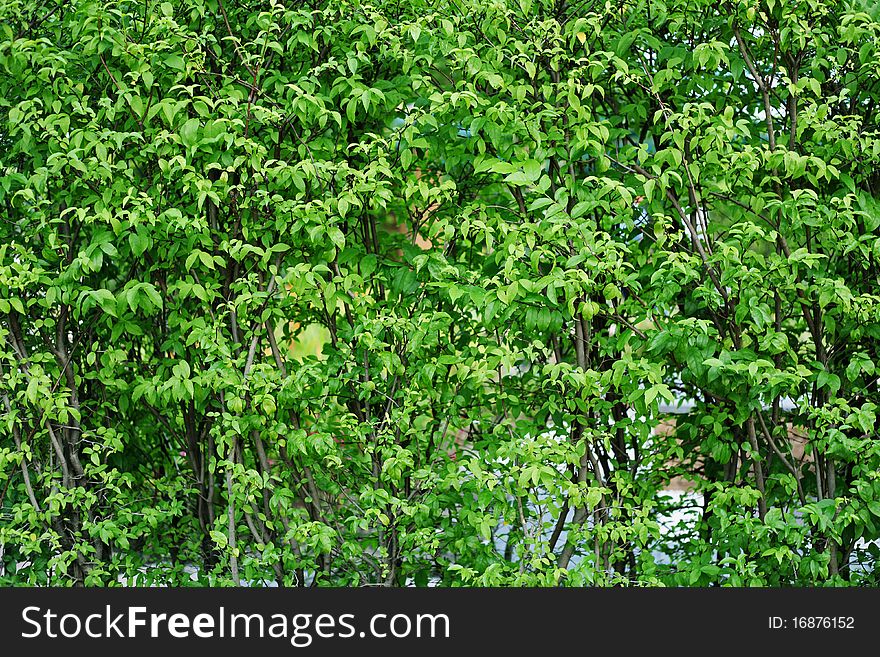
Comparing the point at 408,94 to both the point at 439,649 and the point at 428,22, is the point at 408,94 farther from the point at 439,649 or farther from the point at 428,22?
the point at 439,649

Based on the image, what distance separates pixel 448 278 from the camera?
9.91 feet

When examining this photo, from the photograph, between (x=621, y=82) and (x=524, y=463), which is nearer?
(x=524, y=463)

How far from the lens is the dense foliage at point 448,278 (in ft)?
9.71

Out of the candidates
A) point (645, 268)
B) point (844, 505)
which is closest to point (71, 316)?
point (645, 268)

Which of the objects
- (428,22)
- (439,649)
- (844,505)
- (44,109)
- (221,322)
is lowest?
(439,649)

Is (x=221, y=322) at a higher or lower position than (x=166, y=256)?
lower

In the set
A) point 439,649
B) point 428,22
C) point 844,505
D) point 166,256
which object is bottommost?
point 439,649

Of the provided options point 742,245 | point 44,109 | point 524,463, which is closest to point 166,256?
point 44,109

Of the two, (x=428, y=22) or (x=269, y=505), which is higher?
(x=428, y=22)

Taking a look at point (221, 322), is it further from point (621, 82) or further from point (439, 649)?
point (621, 82)

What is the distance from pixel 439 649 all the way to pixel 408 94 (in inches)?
76.2

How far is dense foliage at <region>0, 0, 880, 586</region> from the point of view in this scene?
2959mm

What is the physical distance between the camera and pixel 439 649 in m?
3.11

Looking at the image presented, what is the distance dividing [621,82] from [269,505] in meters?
1.94
